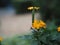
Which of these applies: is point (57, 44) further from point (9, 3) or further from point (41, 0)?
point (9, 3)

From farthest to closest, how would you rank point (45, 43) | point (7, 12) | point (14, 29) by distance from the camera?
point (7, 12)
point (14, 29)
point (45, 43)

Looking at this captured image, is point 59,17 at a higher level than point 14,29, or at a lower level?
higher

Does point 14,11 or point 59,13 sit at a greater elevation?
point 59,13

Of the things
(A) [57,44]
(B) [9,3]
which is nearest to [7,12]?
(B) [9,3]

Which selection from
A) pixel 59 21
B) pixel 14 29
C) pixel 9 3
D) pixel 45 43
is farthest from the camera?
pixel 9 3

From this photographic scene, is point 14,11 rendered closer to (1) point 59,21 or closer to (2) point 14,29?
Result: (2) point 14,29

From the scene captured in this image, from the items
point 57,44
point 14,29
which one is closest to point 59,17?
point 14,29

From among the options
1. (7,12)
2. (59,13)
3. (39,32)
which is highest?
(39,32)

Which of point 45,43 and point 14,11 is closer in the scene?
point 45,43

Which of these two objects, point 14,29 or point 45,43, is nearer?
point 45,43
